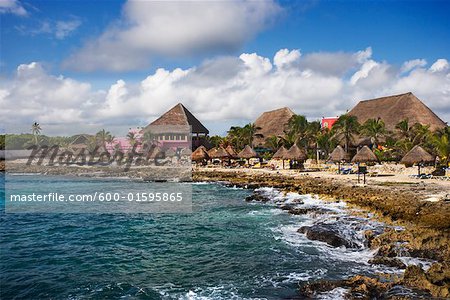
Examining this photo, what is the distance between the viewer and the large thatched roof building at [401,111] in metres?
45.3

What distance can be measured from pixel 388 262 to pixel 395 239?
1.82 m

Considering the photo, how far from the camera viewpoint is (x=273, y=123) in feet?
199

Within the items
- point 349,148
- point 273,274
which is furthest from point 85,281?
point 349,148

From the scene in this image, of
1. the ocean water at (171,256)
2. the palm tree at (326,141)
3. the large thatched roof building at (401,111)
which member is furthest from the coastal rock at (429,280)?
the large thatched roof building at (401,111)

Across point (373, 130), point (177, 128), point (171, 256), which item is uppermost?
point (177, 128)

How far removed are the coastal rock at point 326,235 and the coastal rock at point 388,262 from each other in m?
1.62

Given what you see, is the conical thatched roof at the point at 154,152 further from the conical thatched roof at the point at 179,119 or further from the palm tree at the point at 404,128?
the palm tree at the point at 404,128

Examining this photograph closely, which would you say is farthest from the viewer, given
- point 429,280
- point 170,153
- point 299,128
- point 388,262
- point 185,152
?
point 170,153

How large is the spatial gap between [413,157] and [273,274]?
21281 millimetres

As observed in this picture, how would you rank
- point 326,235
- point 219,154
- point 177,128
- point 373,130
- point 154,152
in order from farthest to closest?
point 177,128, point 154,152, point 219,154, point 373,130, point 326,235

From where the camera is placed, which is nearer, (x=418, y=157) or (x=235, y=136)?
(x=418, y=157)

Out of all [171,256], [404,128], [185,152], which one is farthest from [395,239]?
[185,152]

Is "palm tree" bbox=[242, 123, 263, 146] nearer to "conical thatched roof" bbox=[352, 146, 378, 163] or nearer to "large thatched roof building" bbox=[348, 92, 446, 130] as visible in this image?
"large thatched roof building" bbox=[348, 92, 446, 130]

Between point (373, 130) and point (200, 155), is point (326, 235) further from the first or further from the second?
point (200, 155)
